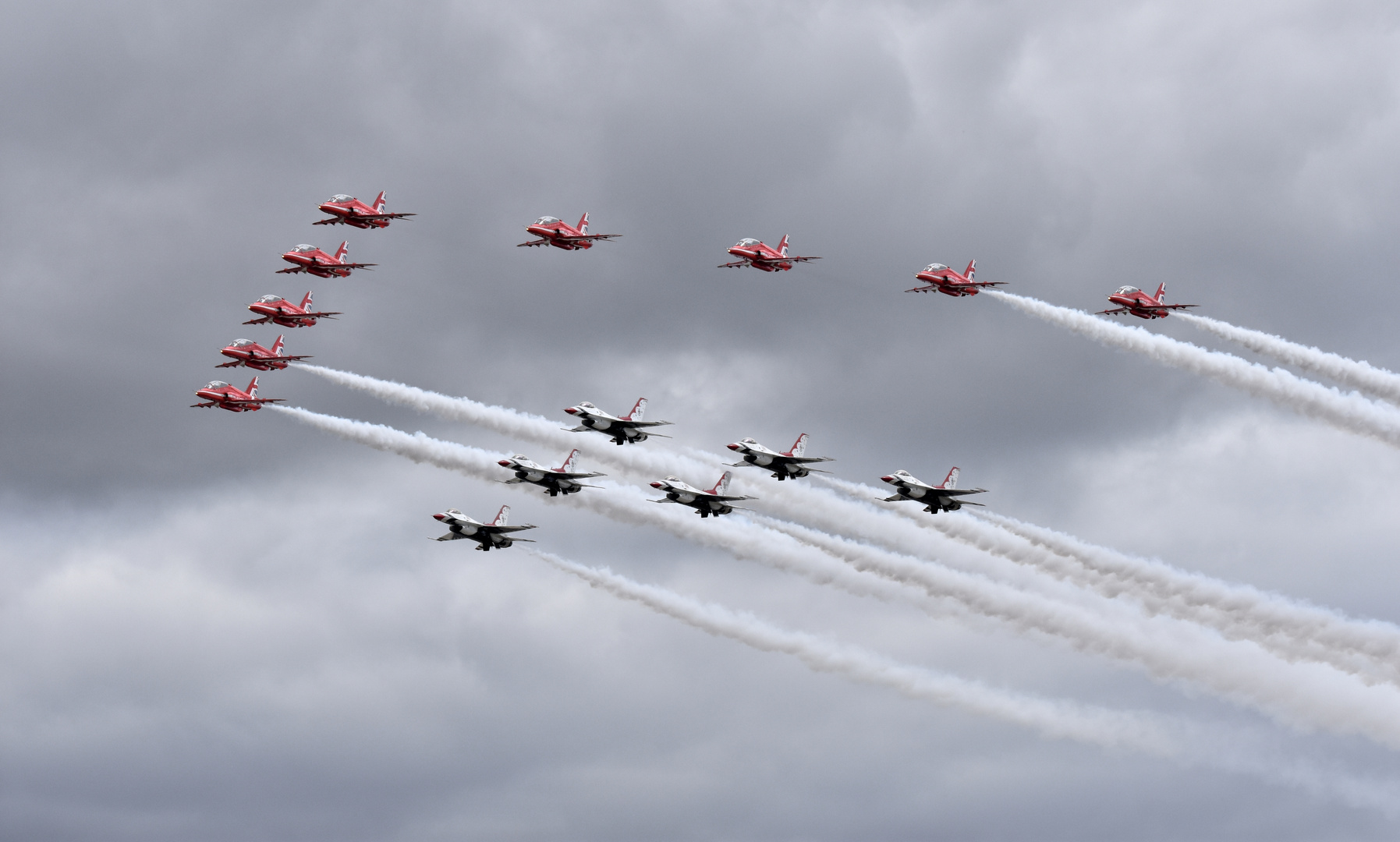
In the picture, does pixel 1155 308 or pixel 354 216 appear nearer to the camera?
pixel 1155 308

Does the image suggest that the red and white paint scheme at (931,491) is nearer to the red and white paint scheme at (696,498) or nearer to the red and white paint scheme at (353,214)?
the red and white paint scheme at (696,498)

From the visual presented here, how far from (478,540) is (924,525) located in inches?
1136

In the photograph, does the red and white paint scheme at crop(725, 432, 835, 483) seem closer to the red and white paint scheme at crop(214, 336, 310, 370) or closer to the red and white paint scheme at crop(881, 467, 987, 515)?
the red and white paint scheme at crop(881, 467, 987, 515)

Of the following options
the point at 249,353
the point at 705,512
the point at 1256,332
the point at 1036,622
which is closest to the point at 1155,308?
the point at 1256,332

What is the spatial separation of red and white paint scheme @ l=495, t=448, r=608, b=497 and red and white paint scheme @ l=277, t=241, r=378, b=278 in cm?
1685

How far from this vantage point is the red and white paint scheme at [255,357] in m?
101

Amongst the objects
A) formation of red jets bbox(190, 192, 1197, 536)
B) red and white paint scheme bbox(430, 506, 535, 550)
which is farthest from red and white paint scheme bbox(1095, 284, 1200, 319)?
red and white paint scheme bbox(430, 506, 535, 550)

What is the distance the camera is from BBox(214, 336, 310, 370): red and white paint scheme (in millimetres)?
101188

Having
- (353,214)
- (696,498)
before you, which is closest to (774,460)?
(696,498)

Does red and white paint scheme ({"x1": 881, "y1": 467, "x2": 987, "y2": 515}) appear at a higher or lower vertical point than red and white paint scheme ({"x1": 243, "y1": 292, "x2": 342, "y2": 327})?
lower

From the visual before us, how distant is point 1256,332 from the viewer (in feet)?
287

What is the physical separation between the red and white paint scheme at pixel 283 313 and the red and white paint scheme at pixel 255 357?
1.80 meters

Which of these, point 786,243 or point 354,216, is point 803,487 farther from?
point 354,216

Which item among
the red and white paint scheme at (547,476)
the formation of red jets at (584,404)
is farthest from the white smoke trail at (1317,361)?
the red and white paint scheme at (547,476)
